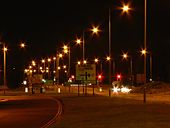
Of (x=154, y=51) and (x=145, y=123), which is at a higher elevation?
(x=154, y=51)

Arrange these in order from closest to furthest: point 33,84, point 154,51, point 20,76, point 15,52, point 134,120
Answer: point 134,120 → point 33,84 → point 20,76 → point 154,51 → point 15,52

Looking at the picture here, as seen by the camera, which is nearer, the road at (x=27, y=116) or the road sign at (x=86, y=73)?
the road at (x=27, y=116)

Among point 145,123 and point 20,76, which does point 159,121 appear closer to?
point 145,123

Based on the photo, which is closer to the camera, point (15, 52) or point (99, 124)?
point (99, 124)

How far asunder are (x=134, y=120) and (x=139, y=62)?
378 ft

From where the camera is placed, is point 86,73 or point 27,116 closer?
point 27,116

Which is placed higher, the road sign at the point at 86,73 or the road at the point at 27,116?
the road sign at the point at 86,73

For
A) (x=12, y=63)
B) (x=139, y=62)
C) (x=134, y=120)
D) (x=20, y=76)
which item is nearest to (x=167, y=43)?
(x=139, y=62)

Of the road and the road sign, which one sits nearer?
the road

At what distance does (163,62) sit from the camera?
12756 centimetres

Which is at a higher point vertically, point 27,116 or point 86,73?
point 86,73

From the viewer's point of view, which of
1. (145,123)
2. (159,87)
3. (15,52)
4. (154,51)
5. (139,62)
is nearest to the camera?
(145,123)

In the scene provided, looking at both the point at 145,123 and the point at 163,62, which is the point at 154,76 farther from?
the point at 145,123

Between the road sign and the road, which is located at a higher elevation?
the road sign
